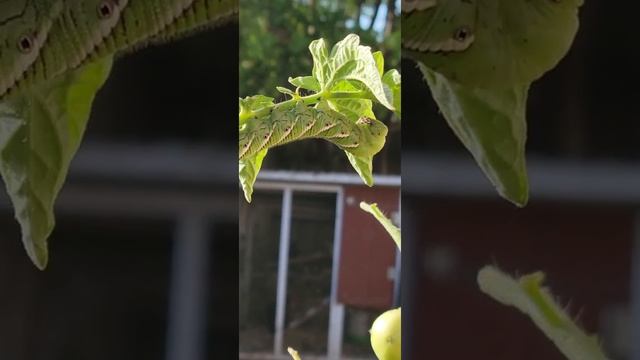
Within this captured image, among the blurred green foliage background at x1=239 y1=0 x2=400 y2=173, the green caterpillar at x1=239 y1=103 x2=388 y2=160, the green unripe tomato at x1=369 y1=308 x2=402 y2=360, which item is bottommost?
the green unripe tomato at x1=369 y1=308 x2=402 y2=360

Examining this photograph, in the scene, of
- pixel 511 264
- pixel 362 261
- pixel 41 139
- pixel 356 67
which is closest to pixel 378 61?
pixel 356 67

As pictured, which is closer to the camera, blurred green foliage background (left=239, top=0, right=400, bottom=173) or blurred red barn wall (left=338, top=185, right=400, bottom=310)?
blurred green foliage background (left=239, top=0, right=400, bottom=173)

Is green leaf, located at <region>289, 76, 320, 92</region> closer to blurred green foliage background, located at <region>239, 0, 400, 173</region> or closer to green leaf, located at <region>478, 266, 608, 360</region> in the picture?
green leaf, located at <region>478, 266, 608, 360</region>

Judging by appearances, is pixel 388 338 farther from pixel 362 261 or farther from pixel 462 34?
pixel 362 261

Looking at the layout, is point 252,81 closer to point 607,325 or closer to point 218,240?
point 218,240

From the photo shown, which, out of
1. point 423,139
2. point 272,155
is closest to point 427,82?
point 423,139

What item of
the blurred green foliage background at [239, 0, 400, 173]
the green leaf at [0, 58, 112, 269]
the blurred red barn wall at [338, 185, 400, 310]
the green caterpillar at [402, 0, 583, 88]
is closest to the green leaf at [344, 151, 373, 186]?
the green caterpillar at [402, 0, 583, 88]
